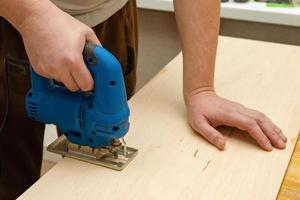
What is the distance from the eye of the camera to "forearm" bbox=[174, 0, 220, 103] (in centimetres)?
99

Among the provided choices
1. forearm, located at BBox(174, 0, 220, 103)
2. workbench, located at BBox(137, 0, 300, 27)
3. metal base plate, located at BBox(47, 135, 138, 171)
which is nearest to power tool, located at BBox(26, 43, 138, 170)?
metal base plate, located at BBox(47, 135, 138, 171)

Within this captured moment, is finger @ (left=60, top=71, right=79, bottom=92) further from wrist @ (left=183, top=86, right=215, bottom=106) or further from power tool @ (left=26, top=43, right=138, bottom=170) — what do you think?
wrist @ (left=183, top=86, right=215, bottom=106)

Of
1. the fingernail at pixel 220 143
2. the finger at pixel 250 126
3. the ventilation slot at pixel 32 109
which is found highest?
the ventilation slot at pixel 32 109

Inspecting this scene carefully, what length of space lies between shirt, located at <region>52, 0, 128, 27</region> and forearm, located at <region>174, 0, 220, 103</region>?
0.60ft

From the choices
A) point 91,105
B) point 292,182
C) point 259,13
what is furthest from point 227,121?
point 259,13

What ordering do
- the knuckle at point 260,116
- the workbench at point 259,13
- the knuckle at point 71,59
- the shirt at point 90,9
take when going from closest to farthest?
the knuckle at point 71,59 → the knuckle at point 260,116 → the shirt at point 90,9 → the workbench at point 259,13

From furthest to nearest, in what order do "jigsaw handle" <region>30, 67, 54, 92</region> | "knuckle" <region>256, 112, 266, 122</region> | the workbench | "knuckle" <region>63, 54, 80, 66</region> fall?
1. the workbench
2. "knuckle" <region>256, 112, 266, 122</region>
3. "jigsaw handle" <region>30, 67, 54, 92</region>
4. "knuckle" <region>63, 54, 80, 66</region>

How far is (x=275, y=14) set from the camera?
61.1 inches

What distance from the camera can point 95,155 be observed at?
2.73 ft

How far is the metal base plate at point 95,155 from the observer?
2.66 ft

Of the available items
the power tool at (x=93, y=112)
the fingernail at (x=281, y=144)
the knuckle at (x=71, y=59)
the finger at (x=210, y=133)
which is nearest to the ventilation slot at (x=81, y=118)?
the power tool at (x=93, y=112)

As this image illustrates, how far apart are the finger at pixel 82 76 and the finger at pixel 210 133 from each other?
27 cm

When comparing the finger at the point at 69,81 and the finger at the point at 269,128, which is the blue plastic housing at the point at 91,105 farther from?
the finger at the point at 269,128

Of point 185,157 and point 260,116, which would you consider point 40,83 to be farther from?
point 260,116
